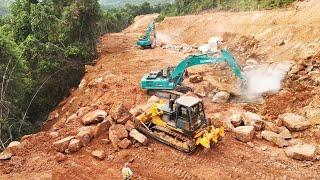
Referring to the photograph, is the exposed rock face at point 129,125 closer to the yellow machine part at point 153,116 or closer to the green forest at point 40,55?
the yellow machine part at point 153,116

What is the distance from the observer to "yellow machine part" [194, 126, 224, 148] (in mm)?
11938

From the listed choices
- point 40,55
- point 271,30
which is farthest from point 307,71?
point 40,55

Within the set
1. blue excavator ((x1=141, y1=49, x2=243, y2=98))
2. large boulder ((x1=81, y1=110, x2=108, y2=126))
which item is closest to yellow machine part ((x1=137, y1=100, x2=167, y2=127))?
large boulder ((x1=81, y1=110, x2=108, y2=126))

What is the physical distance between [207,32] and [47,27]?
12057mm

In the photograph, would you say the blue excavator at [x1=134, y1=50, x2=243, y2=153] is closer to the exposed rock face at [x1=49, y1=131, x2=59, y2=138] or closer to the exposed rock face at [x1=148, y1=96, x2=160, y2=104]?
the exposed rock face at [x1=148, y1=96, x2=160, y2=104]

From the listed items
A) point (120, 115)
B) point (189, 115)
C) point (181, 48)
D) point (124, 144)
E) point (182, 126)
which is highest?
point (189, 115)

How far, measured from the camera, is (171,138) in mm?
12727

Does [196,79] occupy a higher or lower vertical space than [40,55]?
lower

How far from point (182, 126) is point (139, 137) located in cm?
165

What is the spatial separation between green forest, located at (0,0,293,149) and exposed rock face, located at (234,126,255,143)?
887 centimetres

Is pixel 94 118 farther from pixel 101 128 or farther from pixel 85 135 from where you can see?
pixel 85 135

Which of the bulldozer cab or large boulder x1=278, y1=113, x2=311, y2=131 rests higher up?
the bulldozer cab

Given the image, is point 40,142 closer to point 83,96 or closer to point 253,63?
point 83,96

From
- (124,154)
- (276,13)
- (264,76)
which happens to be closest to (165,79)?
(264,76)
